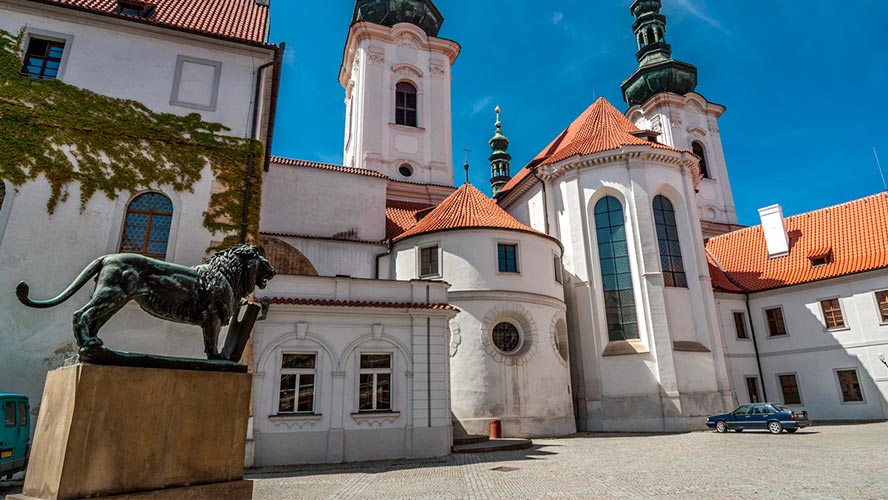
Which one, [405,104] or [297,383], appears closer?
[297,383]

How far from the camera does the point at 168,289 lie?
215 inches

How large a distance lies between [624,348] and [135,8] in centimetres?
2081

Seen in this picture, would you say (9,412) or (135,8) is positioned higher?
(135,8)

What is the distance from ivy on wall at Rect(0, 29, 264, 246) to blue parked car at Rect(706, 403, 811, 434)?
17630 millimetres

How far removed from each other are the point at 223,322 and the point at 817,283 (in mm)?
28211

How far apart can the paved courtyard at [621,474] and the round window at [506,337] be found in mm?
4266

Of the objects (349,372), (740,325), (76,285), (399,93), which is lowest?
(349,372)

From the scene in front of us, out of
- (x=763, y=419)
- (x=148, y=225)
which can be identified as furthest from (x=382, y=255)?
(x=763, y=419)

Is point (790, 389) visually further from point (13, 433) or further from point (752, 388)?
point (13, 433)

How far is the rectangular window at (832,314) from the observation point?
24.2 m

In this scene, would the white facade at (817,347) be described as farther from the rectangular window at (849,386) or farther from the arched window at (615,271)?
the arched window at (615,271)

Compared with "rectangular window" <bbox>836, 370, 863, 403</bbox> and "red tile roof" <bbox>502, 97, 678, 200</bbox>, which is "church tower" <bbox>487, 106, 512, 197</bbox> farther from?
"rectangular window" <bbox>836, 370, 863, 403</bbox>

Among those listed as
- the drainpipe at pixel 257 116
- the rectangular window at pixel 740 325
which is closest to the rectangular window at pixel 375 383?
the drainpipe at pixel 257 116

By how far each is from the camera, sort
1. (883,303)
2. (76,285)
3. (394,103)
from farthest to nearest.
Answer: (394,103) → (883,303) → (76,285)
